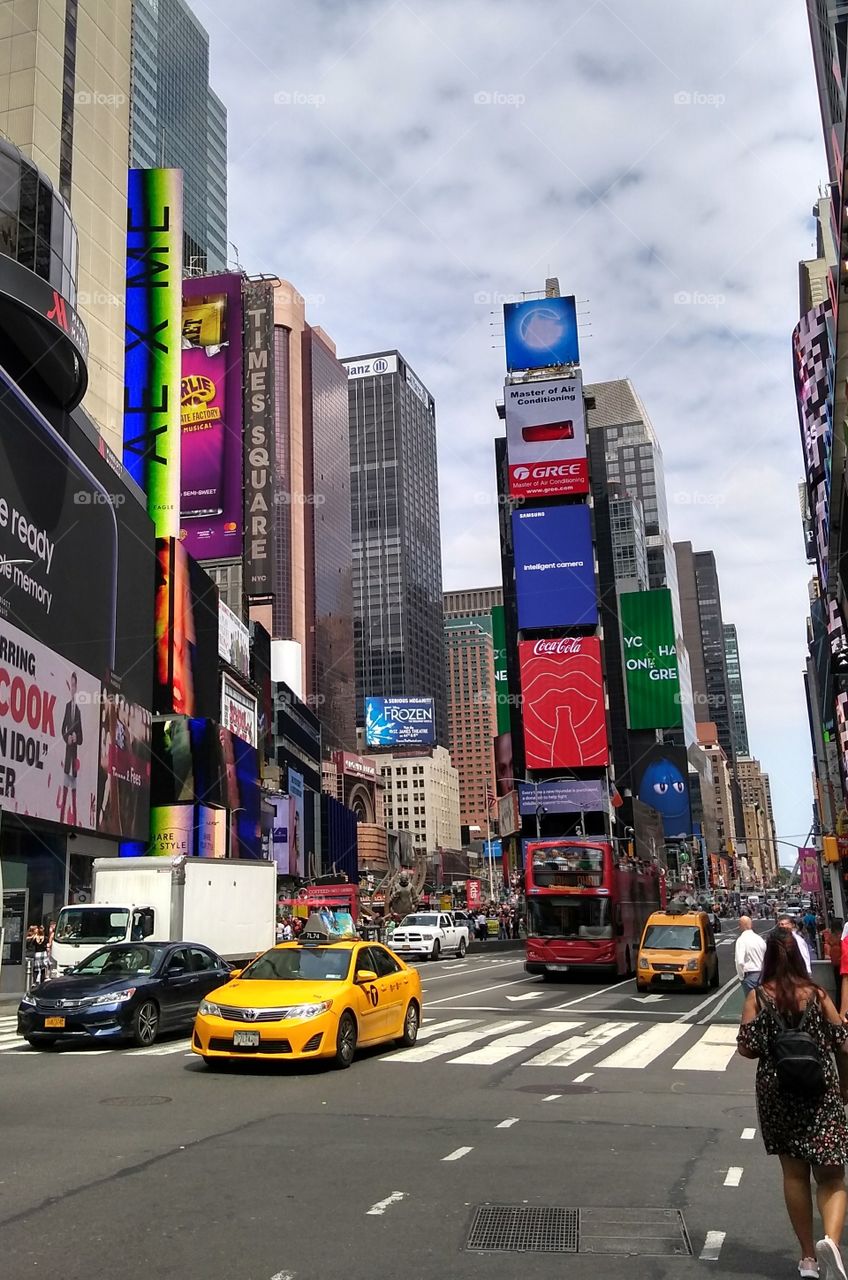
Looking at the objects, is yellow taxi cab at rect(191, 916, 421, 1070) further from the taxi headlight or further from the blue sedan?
the blue sedan

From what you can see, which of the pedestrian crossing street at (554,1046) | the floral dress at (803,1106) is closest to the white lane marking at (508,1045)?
the pedestrian crossing street at (554,1046)

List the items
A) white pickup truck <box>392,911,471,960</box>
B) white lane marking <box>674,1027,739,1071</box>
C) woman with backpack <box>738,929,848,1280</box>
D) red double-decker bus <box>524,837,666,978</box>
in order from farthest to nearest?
white pickup truck <box>392,911,471,960</box>, red double-decker bus <box>524,837,666,978</box>, white lane marking <box>674,1027,739,1071</box>, woman with backpack <box>738,929,848,1280</box>

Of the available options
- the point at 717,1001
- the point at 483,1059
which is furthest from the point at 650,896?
the point at 483,1059

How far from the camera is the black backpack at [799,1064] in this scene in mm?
5027

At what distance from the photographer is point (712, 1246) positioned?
5.77m

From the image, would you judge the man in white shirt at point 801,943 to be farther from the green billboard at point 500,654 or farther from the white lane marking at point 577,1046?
the green billboard at point 500,654

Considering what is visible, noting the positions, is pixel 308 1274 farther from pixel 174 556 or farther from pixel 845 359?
pixel 174 556

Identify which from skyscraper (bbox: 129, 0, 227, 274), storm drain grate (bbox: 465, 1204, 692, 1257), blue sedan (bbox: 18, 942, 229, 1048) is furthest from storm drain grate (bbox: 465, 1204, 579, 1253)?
skyscraper (bbox: 129, 0, 227, 274)

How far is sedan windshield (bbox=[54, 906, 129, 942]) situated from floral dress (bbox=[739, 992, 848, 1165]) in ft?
60.8

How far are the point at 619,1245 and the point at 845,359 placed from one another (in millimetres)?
35739

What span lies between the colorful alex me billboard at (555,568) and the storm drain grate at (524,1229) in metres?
84.4

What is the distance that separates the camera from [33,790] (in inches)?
1341

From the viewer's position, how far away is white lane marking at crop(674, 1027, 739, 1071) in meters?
13.1

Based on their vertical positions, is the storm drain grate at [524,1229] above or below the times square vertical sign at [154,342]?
below
